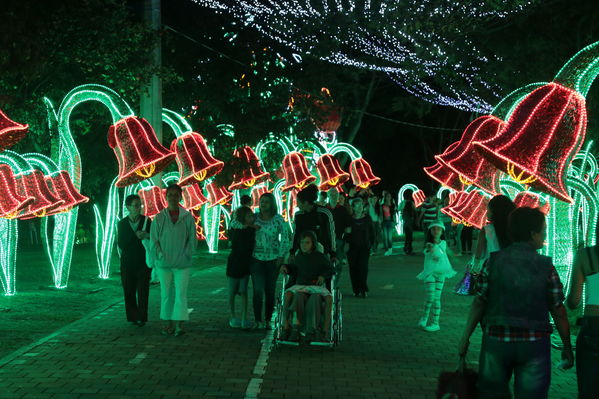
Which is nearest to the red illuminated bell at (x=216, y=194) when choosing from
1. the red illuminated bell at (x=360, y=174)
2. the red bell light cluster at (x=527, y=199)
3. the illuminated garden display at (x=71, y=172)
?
the illuminated garden display at (x=71, y=172)

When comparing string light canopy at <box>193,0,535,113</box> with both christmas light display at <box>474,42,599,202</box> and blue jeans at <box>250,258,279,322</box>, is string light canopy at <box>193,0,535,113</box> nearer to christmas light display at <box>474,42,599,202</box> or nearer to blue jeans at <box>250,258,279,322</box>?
christmas light display at <box>474,42,599,202</box>

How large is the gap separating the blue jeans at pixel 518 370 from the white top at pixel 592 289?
356 millimetres

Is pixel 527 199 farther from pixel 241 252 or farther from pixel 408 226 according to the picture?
pixel 408 226

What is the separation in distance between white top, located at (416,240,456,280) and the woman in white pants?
3.08 metres

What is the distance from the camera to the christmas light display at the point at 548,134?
10539mm

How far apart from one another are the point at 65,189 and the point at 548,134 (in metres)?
9.18

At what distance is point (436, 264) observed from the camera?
12500 millimetres

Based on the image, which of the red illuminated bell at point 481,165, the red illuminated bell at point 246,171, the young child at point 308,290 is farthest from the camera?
the red illuminated bell at point 246,171

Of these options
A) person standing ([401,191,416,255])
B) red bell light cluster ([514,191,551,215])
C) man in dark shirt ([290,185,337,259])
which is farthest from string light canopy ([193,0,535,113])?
person standing ([401,191,416,255])

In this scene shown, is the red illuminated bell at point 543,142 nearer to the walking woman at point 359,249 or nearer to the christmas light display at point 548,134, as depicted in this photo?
the christmas light display at point 548,134

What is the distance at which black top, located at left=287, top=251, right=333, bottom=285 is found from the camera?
11070mm

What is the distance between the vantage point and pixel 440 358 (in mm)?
10281

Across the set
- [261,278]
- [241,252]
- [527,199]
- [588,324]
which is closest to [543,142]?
[261,278]

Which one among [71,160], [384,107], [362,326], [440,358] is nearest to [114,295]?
[71,160]
